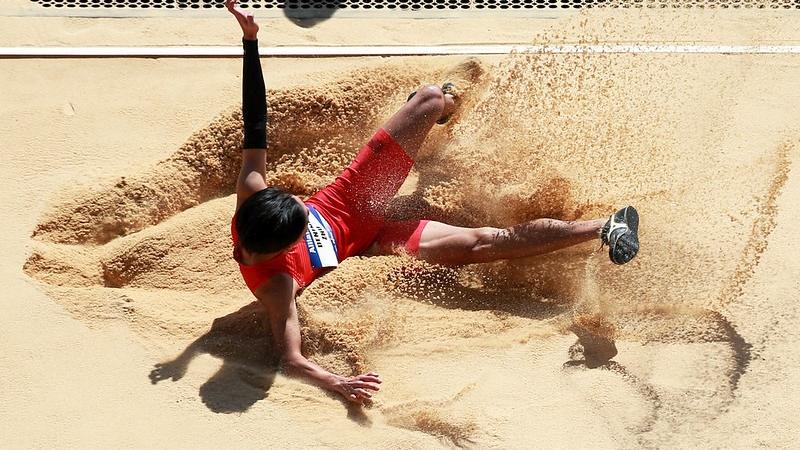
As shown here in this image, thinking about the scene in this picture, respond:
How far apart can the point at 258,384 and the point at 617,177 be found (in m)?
1.64

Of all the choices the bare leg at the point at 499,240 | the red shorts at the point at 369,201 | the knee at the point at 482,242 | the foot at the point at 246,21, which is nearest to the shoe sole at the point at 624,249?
the bare leg at the point at 499,240

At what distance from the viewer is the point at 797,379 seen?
309 centimetres

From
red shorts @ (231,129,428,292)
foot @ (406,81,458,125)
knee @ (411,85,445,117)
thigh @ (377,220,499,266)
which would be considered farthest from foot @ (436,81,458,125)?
thigh @ (377,220,499,266)

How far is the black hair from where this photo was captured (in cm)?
284

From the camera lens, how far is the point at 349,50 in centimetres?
434

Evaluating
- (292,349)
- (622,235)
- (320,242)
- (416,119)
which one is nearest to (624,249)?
(622,235)

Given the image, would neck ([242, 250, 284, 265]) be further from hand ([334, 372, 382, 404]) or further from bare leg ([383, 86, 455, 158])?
bare leg ([383, 86, 455, 158])

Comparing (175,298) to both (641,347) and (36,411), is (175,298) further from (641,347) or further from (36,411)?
(641,347)

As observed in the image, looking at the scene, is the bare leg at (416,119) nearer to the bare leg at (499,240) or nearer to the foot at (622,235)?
the bare leg at (499,240)

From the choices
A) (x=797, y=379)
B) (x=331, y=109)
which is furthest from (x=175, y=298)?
(x=797, y=379)

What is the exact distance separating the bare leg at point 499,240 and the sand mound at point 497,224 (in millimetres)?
87

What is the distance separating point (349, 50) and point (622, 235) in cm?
172

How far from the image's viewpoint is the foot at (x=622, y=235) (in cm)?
316

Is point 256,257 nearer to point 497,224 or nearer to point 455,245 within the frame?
point 455,245
